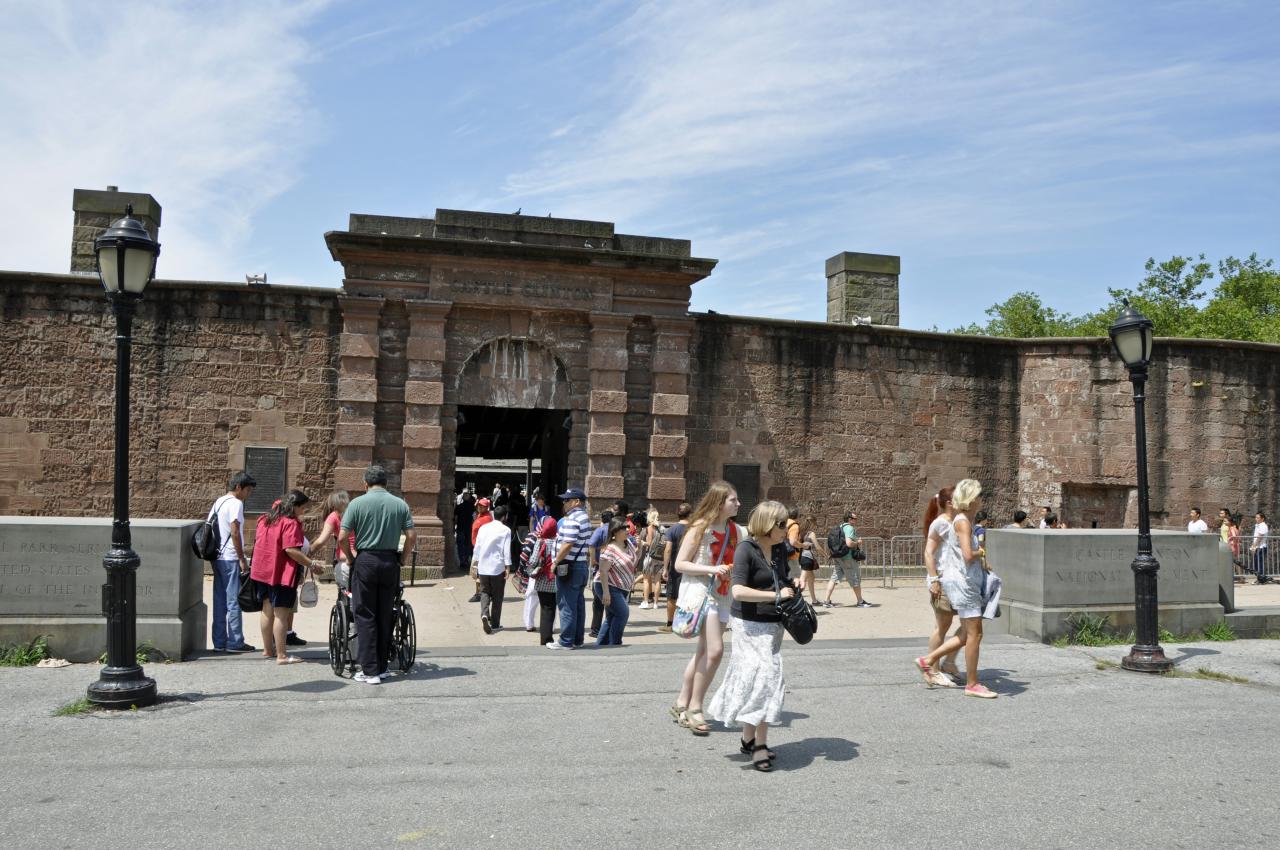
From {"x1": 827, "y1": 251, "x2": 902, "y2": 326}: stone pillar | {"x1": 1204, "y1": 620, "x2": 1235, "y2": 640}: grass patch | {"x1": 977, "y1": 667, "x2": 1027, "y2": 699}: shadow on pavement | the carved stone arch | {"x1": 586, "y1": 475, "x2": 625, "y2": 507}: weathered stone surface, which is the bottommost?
{"x1": 977, "y1": 667, "x2": 1027, "y2": 699}: shadow on pavement

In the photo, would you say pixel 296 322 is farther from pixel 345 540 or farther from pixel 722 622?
pixel 722 622

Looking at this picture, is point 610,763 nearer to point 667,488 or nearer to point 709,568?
point 709,568

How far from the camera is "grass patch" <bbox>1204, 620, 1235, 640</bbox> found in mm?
11453

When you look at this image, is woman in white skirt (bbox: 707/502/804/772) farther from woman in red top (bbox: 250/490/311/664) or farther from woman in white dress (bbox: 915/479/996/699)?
woman in red top (bbox: 250/490/311/664)

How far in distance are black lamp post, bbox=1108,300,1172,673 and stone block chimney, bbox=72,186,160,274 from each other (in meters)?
15.2

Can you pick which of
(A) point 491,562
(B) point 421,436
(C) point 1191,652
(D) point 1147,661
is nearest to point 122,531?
(A) point 491,562

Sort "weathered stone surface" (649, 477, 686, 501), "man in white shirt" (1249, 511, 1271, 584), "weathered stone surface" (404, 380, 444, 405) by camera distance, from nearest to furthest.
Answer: "weathered stone surface" (404, 380, 444, 405) → "weathered stone surface" (649, 477, 686, 501) → "man in white shirt" (1249, 511, 1271, 584)

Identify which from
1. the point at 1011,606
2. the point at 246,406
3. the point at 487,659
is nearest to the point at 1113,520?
the point at 1011,606

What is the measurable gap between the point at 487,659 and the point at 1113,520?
14.6m

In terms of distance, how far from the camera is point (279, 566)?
913 centimetres

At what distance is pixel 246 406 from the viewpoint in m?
16.7

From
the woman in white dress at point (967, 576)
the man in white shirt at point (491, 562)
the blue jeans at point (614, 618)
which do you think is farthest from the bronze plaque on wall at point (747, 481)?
the woman in white dress at point (967, 576)

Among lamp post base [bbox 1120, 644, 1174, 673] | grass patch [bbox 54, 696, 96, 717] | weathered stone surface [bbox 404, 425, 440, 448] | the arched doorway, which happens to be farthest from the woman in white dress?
weathered stone surface [bbox 404, 425, 440, 448]

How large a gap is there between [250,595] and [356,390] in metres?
7.64
